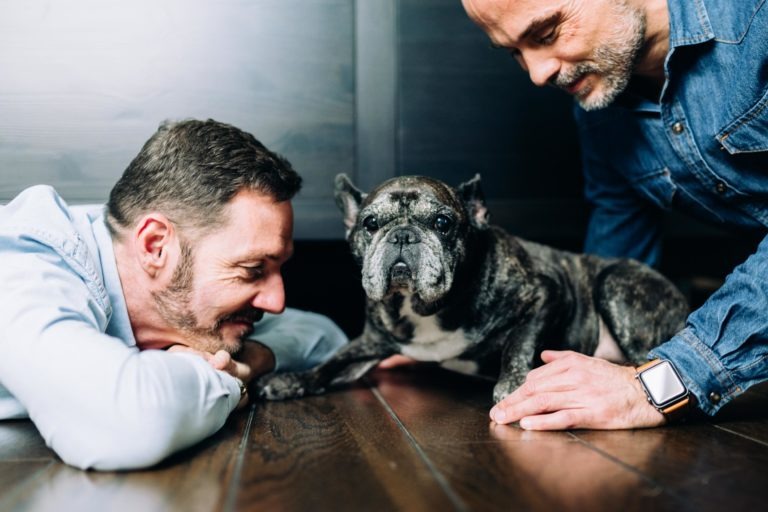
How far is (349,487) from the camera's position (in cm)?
94

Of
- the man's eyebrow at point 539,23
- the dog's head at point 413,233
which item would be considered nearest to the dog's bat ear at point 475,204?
the dog's head at point 413,233

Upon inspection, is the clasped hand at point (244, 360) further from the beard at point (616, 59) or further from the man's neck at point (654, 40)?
the man's neck at point (654, 40)

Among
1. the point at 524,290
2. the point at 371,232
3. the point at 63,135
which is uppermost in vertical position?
the point at 63,135

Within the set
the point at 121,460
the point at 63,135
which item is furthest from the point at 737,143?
the point at 63,135

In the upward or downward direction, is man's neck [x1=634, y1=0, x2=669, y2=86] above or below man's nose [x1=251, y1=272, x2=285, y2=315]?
above

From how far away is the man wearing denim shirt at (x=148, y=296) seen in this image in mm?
991

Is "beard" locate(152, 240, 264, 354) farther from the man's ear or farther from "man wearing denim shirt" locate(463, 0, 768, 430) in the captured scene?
"man wearing denim shirt" locate(463, 0, 768, 430)

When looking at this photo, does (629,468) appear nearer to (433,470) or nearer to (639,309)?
(433,470)

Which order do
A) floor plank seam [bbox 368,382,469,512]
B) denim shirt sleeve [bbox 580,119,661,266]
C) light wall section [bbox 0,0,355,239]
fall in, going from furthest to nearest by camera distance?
denim shirt sleeve [bbox 580,119,661,266], light wall section [bbox 0,0,355,239], floor plank seam [bbox 368,382,469,512]

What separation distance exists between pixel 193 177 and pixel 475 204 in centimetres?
66

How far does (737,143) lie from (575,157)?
74 cm

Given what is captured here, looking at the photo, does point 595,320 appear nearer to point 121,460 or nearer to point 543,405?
point 543,405

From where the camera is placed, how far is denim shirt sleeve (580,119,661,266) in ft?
6.67

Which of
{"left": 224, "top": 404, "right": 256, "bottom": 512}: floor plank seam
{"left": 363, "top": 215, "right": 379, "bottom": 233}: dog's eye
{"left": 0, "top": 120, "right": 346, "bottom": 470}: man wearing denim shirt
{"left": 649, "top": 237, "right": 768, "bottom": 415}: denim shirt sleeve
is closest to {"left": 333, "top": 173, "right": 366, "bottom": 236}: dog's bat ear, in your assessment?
{"left": 363, "top": 215, "right": 379, "bottom": 233}: dog's eye
